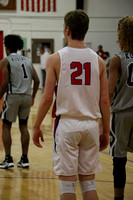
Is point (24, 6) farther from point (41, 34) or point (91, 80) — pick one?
point (91, 80)

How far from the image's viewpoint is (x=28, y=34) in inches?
766

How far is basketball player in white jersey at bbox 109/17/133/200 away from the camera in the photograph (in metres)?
3.09

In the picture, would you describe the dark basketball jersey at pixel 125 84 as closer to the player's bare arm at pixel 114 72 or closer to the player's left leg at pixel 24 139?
the player's bare arm at pixel 114 72

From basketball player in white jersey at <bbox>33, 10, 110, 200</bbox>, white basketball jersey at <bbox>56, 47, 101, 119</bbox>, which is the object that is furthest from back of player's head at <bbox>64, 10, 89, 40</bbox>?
white basketball jersey at <bbox>56, 47, 101, 119</bbox>

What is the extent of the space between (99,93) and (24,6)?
17303 mm

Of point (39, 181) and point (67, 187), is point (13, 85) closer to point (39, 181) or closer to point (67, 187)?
point (39, 181)

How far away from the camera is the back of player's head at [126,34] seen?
10.1ft

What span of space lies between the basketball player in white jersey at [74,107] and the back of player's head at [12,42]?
2.24 metres

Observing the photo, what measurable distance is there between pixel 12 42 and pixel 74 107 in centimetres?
247

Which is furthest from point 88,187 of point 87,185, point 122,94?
point 122,94

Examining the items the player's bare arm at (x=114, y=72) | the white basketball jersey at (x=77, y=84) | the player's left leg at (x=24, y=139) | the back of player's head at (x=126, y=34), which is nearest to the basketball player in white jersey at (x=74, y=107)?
the white basketball jersey at (x=77, y=84)

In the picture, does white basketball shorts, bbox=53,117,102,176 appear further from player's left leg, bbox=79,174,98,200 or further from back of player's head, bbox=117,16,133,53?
back of player's head, bbox=117,16,133,53

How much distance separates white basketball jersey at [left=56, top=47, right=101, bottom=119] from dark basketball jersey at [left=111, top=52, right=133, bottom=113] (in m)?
0.56

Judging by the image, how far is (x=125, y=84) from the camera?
312cm
